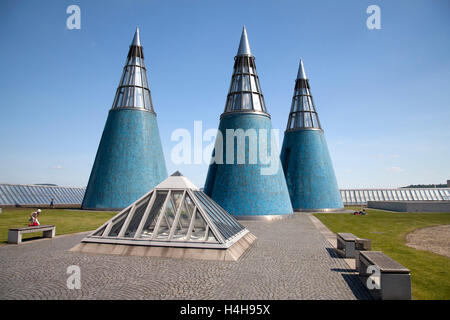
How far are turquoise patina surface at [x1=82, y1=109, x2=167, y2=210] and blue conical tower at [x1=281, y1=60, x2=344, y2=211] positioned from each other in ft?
62.1

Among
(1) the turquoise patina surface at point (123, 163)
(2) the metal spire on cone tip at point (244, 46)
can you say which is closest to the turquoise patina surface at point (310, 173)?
(2) the metal spire on cone tip at point (244, 46)

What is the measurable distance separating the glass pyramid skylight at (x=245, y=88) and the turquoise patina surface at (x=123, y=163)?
40.4 feet

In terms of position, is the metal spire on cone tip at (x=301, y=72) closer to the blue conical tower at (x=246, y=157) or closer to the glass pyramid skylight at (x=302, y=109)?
the glass pyramid skylight at (x=302, y=109)

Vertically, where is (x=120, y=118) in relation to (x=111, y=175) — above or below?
above

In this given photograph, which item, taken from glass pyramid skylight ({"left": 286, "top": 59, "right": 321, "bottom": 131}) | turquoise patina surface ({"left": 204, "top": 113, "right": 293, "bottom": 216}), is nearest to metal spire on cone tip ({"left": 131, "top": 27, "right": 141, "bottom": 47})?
turquoise patina surface ({"left": 204, "top": 113, "right": 293, "bottom": 216})

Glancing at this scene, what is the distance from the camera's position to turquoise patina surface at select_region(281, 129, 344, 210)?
40.5m

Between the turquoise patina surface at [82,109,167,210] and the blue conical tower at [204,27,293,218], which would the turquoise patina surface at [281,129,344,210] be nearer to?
the blue conical tower at [204,27,293,218]

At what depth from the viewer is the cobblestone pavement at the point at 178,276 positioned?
7.45 metres

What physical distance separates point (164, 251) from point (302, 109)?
1422 inches

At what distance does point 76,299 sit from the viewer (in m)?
7.00

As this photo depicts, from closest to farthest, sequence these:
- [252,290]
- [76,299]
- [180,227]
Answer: [76,299] < [252,290] < [180,227]
